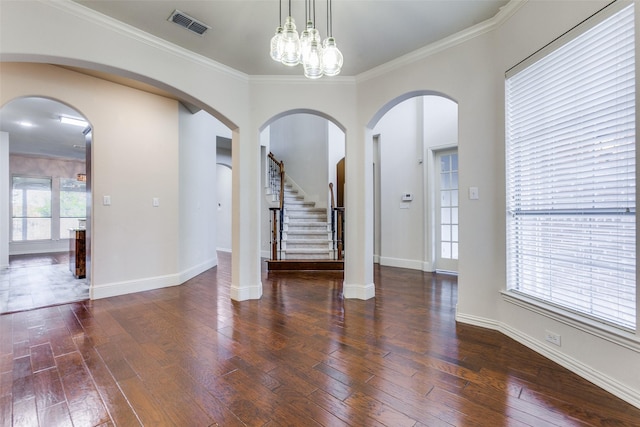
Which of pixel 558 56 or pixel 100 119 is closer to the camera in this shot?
pixel 558 56

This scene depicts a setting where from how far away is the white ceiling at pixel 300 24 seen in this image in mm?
2260

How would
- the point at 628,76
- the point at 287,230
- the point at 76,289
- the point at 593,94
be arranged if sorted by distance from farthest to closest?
1. the point at 287,230
2. the point at 76,289
3. the point at 593,94
4. the point at 628,76

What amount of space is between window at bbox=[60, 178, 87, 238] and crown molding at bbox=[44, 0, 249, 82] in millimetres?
7918

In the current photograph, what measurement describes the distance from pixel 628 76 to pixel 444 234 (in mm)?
3603

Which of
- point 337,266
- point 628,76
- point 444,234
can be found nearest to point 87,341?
point 337,266

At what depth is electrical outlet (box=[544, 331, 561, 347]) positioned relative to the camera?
197cm

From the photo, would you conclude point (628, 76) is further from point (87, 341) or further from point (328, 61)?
point (87, 341)

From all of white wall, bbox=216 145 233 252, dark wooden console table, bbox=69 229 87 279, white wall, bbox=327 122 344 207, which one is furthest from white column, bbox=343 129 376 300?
white wall, bbox=216 145 233 252

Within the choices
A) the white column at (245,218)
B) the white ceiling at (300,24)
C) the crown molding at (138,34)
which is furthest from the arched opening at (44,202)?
the white column at (245,218)

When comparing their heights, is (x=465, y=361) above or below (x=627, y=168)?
below

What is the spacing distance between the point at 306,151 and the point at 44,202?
750 centimetres

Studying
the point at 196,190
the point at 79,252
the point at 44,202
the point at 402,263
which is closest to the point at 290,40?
the point at 196,190

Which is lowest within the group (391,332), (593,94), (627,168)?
(391,332)

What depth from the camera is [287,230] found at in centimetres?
599
